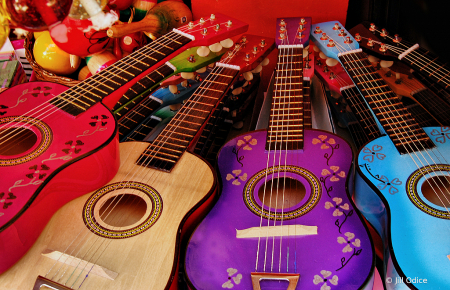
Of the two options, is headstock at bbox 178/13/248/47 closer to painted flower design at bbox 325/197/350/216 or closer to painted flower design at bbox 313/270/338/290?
painted flower design at bbox 325/197/350/216

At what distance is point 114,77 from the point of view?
1.33 meters

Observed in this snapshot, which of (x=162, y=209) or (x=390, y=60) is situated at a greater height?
(x=390, y=60)

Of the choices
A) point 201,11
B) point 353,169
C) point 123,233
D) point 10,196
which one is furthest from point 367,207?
point 201,11

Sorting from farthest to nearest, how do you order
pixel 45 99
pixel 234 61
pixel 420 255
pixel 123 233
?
1. pixel 234 61
2. pixel 45 99
3. pixel 123 233
4. pixel 420 255

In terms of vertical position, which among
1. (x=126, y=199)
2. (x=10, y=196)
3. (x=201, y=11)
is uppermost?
(x=201, y=11)

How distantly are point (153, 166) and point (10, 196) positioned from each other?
0.41 m

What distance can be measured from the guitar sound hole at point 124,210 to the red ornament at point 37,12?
0.67 meters

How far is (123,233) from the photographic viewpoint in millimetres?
1023

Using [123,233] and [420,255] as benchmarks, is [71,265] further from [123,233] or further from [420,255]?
[420,255]

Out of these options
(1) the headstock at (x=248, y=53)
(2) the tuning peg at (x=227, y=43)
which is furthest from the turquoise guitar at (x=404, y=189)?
(2) the tuning peg at (x=227, y=43)

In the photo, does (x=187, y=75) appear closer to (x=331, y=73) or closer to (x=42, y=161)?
(x=331, y=73)

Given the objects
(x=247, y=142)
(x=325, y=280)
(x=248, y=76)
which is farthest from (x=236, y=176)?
(x=248, y=76)

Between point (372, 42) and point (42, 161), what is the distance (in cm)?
128

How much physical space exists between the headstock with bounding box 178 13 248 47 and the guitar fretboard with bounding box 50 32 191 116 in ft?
0.13
